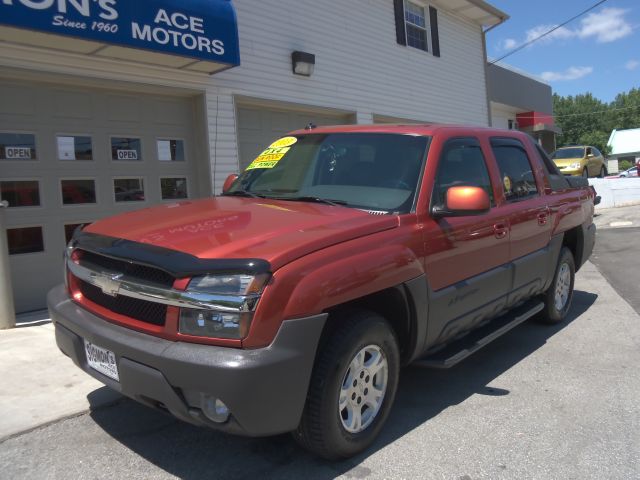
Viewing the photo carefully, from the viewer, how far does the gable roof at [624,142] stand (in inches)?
2670

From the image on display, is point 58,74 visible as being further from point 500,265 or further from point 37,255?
point 500,265

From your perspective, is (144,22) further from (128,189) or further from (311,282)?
(311,282)

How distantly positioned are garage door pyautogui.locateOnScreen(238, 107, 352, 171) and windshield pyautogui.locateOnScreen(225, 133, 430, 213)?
14.6 ft

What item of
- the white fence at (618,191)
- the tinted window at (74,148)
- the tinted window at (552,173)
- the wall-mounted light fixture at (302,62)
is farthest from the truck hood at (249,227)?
the white fence at (618,191)

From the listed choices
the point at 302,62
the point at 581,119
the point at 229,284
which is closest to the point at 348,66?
the point at 302,62

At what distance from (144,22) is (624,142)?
2997 inches

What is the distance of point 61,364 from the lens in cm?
449

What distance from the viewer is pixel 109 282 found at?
2820 mm

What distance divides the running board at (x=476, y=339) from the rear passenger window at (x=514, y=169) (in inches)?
39.8

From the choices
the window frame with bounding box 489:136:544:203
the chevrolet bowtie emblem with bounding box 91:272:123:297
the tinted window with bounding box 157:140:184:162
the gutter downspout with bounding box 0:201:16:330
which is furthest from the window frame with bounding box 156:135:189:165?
the chevrolet bowtie emblem with bounding box 91:272:123:297

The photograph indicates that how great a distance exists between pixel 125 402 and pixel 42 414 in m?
0.51

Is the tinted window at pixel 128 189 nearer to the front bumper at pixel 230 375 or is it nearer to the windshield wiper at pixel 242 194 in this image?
the windshield wiper at pixel 242 194

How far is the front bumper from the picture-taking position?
2389 millimetres

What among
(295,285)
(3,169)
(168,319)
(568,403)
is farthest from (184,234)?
(3,169)
